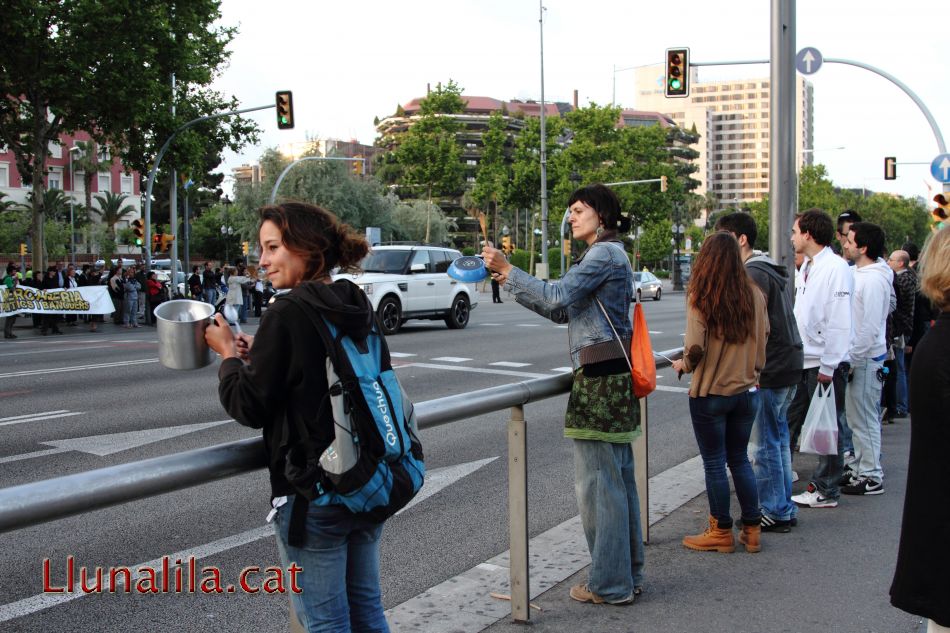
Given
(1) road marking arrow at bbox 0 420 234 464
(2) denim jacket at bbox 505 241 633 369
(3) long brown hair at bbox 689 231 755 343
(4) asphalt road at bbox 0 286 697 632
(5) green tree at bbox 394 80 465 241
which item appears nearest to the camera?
(2) denim jacket at bbox 505 241 633 369

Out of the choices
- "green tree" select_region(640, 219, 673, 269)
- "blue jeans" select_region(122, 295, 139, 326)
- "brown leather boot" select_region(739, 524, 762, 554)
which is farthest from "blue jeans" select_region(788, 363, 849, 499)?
"green tree" select_region(640, 219, 673, 269)

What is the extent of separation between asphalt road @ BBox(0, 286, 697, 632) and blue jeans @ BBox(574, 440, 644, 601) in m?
0.97

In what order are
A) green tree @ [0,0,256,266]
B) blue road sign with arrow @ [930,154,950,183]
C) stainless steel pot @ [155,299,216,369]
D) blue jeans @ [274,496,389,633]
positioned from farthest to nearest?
green tree @ [0,0,256,266], blue road sign with arrow @ [930,154,950,183], stainless steel pot @ [155,299,216,369], blue jeans @ [274,496,389,633]

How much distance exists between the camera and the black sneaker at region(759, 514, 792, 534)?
5125 millimetres

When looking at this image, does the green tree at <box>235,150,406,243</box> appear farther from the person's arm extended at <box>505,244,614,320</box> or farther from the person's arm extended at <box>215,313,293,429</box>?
the person's arm extended at <box>215,313,293,429</box>

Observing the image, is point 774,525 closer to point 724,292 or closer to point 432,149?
point 724,292

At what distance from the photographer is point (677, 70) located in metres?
20.9

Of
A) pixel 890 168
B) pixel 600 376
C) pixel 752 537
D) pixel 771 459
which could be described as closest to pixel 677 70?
pixel 890 168

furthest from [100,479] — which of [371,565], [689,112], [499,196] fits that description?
[689,112]

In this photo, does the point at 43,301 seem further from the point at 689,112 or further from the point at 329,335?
the point at 689,112

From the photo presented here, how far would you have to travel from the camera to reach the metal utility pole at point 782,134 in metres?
7.24

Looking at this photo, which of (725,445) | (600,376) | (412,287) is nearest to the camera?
(600,376)

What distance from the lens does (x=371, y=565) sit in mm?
2529

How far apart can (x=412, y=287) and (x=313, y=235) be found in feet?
58.5
